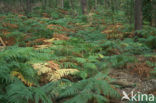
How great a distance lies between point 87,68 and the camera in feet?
13.4

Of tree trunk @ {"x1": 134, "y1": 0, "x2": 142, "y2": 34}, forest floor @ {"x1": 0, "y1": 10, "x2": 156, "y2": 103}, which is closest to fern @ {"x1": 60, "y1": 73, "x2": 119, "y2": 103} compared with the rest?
forest floor @ {"x1": 0, "y1": 10, "x2": 156, "y2": 103}

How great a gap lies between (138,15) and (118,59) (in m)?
4.15

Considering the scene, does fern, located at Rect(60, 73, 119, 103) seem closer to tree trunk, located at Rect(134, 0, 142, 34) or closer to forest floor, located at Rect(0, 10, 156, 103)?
forest floor, located at Rect(0, 10, 156, 103)

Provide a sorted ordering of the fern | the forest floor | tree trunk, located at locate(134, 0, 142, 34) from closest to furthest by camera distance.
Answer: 1. the fern
2. the forest floor
3. tree trunk, located at locate(134, 0, 142, 34)

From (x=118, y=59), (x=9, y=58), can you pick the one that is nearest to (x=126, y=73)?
(x=118, y=59)

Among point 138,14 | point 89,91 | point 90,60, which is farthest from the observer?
point 138,14

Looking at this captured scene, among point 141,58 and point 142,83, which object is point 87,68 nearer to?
point 142,83

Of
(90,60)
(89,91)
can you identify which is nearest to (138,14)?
(90,60)

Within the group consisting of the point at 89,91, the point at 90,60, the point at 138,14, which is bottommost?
the point at 89,91

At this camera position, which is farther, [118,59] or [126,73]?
[118,59]

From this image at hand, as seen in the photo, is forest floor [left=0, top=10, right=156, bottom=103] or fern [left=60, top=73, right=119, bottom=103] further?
forest floor [left=0, top=10, right=156, bottom=103]

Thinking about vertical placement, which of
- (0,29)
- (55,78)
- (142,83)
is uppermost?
(0,29)

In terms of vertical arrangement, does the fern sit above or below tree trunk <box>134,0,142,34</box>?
below

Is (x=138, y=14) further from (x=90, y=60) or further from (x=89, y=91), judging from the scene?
(x=89, y=91)
